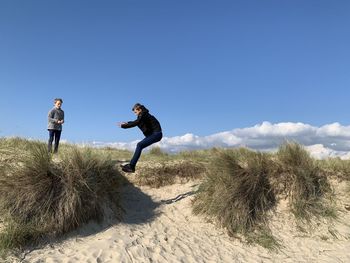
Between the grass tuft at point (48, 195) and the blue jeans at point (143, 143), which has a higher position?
the blue jeans at point (143, 143)

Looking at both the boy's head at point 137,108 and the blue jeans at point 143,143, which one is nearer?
the blue jeans at point 143,143

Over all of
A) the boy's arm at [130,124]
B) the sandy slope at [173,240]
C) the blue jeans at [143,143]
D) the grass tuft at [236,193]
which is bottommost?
the sandy slope at [173,240]

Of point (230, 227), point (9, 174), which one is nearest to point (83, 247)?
point (9, 174)

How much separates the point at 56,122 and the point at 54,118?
0.20 metres

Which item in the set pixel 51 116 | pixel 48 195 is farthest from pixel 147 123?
pixel 51 116

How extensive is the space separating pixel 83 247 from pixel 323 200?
23.8ft

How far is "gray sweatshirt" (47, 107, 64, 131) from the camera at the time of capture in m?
12.6

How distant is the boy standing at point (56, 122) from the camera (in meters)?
12.6

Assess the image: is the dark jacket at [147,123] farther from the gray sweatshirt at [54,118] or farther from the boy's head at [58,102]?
the boy's head at [58,102]

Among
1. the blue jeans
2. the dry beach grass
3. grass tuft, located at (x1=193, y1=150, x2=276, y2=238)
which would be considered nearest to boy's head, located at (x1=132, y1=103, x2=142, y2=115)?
the blue jeans

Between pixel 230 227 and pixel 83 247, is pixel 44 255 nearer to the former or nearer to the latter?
pixel 83 247

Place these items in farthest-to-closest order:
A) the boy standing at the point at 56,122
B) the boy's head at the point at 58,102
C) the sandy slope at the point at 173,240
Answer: the boy's head at the point at 58,102 < the boy standing at the point at 56,122 < the sandy slope at the point at 173,240

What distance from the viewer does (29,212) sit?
8609mm

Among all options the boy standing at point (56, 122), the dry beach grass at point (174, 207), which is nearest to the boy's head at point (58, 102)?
the boy standing at point (56, 122)
